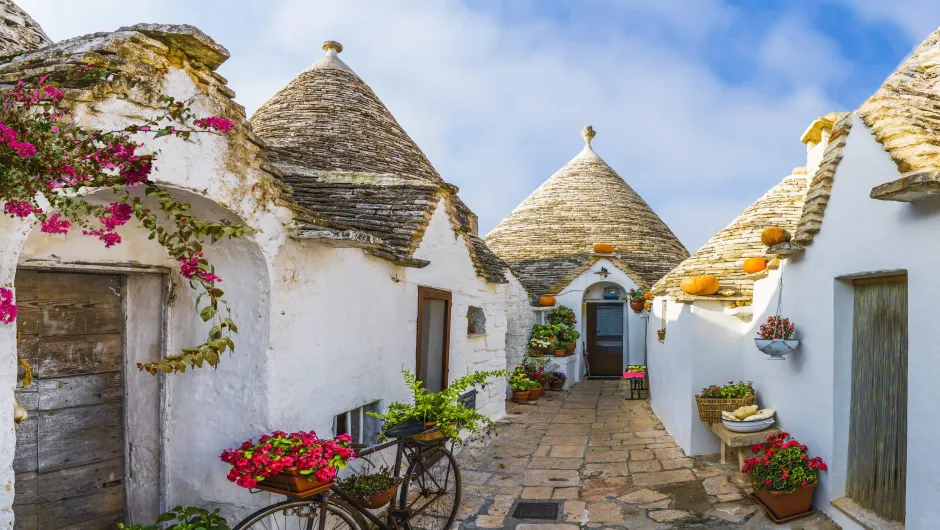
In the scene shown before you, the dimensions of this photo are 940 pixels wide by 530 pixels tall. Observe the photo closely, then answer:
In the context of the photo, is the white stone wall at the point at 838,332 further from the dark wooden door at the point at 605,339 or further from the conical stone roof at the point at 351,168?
the dark wooden door at the point at 605,339

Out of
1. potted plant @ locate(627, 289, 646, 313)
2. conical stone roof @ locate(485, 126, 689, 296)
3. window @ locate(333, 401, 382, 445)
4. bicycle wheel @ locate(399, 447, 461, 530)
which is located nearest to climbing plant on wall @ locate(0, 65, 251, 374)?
window @ locate(333, 401, 382, 445)

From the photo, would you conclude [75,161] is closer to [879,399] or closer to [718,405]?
[879,399]

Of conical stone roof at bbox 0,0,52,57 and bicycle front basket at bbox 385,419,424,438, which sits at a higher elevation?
conical stone roof at bbox 0,0,52,57

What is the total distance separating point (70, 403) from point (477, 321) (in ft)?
18.5

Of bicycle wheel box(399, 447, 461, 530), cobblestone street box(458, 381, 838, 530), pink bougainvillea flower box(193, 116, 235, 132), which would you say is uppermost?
pink bougainvillea flower box(193, 116, 235, 132)

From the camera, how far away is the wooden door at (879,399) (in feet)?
12.8

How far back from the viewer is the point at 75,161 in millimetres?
2496

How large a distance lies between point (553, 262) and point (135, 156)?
13.4 m

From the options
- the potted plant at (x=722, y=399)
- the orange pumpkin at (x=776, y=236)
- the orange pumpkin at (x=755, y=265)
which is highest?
the orange pumpkin at (x=776, y=236)

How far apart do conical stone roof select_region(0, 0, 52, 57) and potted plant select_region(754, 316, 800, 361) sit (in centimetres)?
593

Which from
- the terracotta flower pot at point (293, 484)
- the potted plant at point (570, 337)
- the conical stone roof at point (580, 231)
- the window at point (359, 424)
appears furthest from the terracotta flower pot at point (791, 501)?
the conical stone roof at point (580, 231)

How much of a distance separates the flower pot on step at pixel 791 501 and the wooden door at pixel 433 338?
10.9 feet

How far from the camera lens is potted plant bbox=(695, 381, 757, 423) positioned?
607 cm

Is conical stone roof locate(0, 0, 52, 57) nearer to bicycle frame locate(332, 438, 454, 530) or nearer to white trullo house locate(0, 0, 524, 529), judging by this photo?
white trullo house locate(0, 0, 524, 529)
